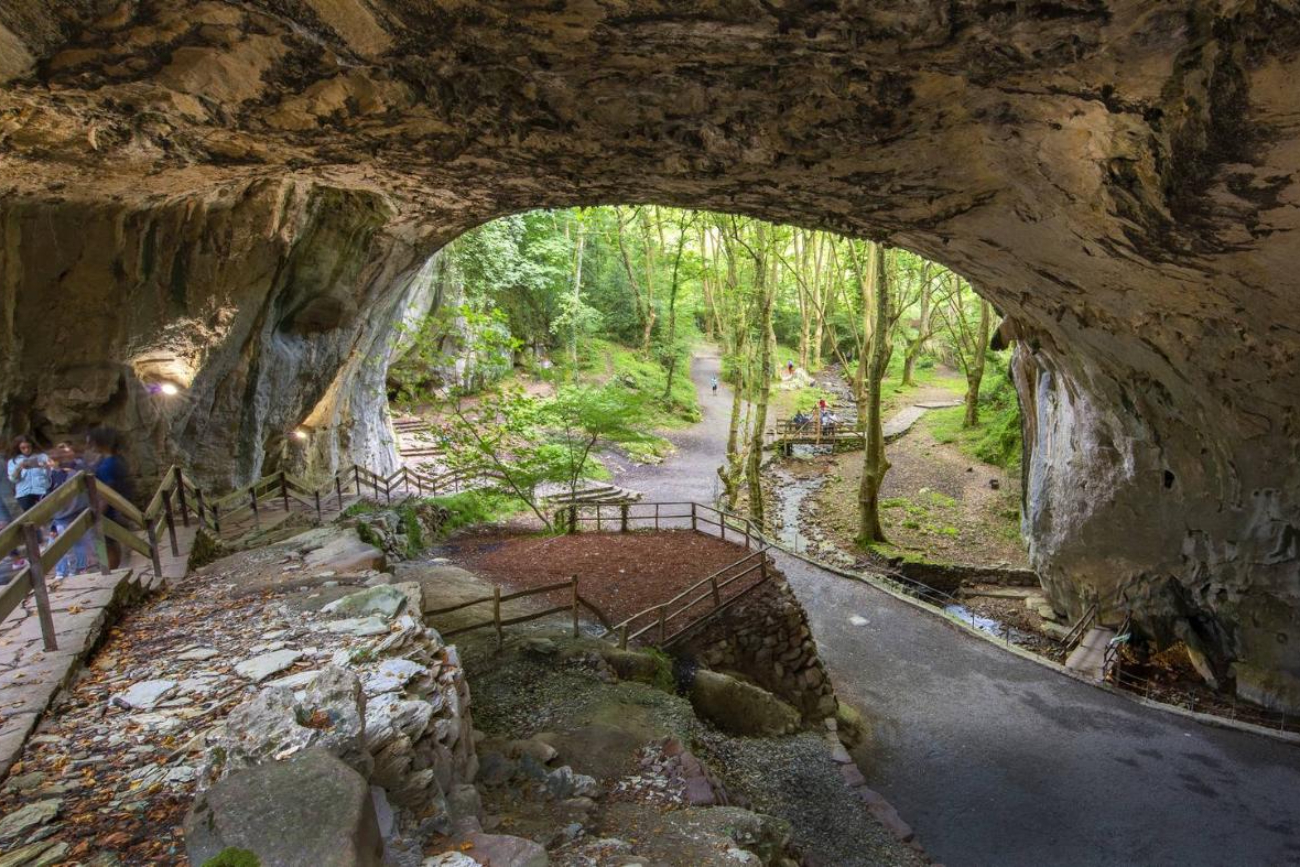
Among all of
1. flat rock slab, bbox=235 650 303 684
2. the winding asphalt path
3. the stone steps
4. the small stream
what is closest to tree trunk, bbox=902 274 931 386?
the small stream

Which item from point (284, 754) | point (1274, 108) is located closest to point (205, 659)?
point (284, 754)

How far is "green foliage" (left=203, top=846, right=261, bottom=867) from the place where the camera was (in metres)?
2.45

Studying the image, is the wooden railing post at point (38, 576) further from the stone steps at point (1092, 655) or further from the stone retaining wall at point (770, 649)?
the stone steps at point (1092, 655)

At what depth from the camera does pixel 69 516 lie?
7.21 m

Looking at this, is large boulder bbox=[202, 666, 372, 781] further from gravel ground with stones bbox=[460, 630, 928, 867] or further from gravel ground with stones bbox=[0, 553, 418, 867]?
gravel ground with stones bbox=[460, 630, 928, 867]

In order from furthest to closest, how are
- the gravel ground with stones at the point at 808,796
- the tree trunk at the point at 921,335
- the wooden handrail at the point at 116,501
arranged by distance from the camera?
the tree trunk at the point at 921,335
the gravel ground with stones at the point at 808,796
the wooden handrail at the point at 116,501

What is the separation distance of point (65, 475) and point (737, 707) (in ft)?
28.8

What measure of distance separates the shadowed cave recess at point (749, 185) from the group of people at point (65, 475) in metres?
0.94

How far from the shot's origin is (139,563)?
673 cm

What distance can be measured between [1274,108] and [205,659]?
27.1ft

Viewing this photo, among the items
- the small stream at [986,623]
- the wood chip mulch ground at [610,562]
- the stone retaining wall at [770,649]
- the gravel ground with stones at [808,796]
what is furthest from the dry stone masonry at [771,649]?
→ the small stream at [986,623]

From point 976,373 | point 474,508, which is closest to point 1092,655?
point 474,508

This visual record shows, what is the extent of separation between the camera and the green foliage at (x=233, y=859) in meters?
2.45

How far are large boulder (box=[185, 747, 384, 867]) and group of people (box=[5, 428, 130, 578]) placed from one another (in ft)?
13.3
